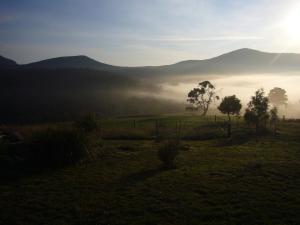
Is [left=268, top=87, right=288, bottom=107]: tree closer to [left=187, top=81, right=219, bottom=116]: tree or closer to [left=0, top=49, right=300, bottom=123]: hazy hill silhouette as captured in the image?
[left=187, top=81, right=219, bottom=116]: tree

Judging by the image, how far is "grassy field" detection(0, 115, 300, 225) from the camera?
33.0ft

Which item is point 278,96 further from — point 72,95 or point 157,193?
point 157,193

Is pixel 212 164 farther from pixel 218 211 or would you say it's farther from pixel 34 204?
pixel 34 204

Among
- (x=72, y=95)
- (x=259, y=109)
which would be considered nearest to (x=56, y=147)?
(x=259, y=109)

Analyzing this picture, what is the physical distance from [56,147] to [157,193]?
748 centimetres

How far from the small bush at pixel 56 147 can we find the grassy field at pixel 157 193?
2.64ft

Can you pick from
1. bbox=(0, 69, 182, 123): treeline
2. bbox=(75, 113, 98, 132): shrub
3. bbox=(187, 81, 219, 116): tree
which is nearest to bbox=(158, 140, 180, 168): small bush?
bbox=(75, 113, 98, 132): shrub

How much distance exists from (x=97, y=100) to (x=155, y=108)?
2316 centimetres

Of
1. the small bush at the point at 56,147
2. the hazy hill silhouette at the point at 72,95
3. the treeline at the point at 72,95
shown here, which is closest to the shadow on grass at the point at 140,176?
the small bush at the point at 56,147

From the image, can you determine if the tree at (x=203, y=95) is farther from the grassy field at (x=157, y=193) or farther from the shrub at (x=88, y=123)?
the grassy field at (x=157, y=193)

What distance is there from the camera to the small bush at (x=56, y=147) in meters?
17.6

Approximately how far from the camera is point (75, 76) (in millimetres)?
156000

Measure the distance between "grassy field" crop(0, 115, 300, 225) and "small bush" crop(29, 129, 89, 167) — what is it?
80cm

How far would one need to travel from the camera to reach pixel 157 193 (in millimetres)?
12516
